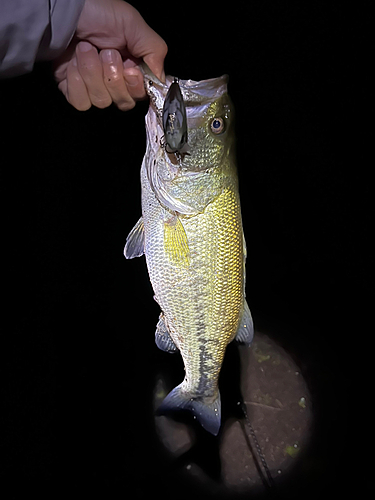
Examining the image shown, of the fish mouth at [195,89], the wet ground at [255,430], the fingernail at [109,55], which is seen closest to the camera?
the fish mouth at [195,89]

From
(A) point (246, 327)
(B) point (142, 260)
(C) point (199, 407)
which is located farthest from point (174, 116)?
(B) point (142, 260)

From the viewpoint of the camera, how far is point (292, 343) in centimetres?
204

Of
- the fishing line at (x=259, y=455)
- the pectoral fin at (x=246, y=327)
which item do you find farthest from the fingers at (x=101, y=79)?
the fishing line at (x=259, y=455)

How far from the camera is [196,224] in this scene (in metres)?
0.91

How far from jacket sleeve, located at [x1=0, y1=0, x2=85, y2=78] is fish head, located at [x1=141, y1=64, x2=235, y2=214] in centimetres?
23

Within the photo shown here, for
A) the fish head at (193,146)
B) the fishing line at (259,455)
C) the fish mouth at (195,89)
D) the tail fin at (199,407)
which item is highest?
the fish mouth at (195,89)

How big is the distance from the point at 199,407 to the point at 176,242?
59 cm

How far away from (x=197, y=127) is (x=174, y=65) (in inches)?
26.3

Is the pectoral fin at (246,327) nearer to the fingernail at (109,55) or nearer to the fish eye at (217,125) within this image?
the fish eye at (217,125)

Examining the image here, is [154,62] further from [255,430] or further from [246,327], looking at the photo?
[255,430]

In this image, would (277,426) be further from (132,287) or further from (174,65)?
(174,65)

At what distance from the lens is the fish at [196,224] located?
33.0 inches

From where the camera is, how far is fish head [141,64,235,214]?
2.69 ft

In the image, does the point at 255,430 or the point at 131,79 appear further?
the point at 255,430
